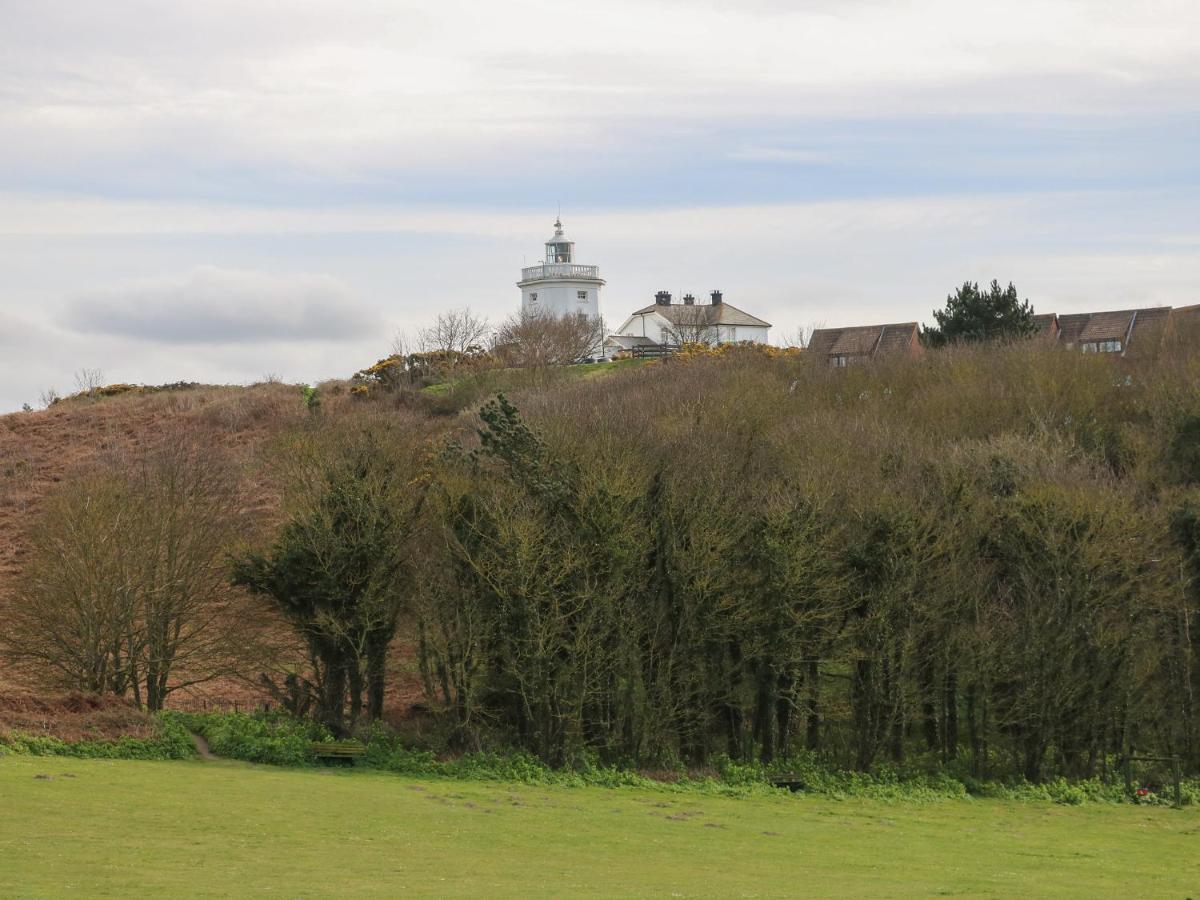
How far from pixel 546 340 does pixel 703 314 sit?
1162 inches

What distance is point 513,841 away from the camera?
27266mm

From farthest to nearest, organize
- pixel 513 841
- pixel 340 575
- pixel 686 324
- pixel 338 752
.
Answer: pixel 686 324
pixel 340 575
pixel 338 752
pixel 513 841

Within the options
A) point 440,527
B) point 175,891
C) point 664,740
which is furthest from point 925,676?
point 175,891

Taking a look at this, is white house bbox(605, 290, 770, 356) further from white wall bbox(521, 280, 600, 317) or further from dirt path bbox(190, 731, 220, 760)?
dirt path bbox(190, 731, 220, 760)

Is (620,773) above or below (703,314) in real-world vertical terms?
below

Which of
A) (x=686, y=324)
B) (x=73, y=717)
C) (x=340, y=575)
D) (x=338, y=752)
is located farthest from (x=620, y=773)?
(x=686, y=324)

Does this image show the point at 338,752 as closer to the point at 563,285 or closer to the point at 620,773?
the point at 620,773

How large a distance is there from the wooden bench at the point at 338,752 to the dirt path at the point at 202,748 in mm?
2652

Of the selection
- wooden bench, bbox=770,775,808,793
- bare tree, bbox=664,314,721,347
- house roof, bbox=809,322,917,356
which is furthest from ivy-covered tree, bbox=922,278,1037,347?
wooden bench, bbox=770,775,808,793

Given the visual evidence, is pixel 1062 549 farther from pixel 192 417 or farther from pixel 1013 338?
pixel 192 417

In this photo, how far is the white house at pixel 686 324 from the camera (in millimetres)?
110500

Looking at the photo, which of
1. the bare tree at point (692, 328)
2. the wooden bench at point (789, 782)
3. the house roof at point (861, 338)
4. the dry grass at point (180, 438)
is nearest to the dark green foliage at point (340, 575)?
the dry grass at point (180, 438)

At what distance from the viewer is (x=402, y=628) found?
42.9 m

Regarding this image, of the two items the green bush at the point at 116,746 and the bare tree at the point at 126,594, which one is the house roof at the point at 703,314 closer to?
the bare tree at the point at 126,594
